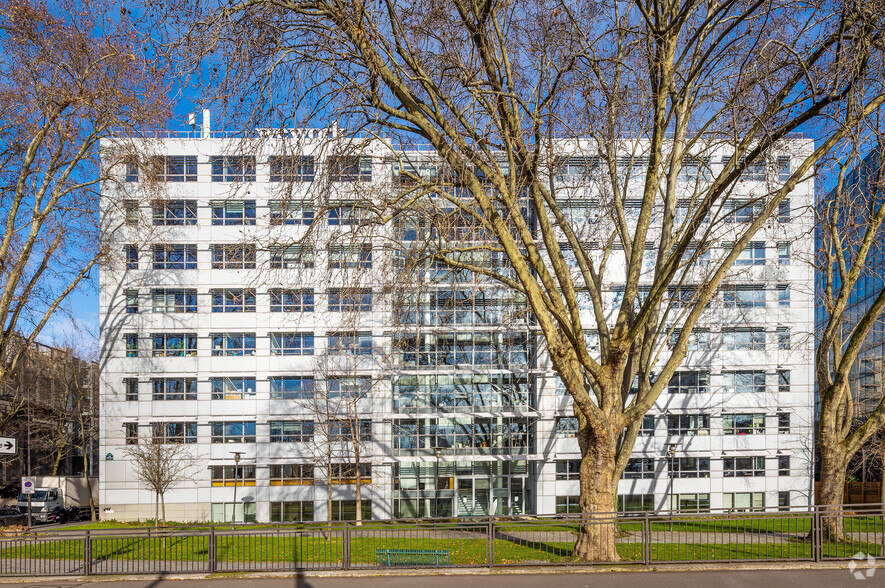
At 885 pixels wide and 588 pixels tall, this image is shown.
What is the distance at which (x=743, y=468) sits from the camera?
32.3 metres

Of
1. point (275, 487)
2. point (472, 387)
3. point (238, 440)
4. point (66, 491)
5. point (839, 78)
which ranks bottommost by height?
point (66, 491)

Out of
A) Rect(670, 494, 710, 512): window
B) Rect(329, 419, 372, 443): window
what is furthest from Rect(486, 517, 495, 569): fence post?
Rect(670, 494, 710, 512): window

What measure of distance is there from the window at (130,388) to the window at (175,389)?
1.04 m

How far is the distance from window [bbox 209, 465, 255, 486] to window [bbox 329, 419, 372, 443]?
207 inches

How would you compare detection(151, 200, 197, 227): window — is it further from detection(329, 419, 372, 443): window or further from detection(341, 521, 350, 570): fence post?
detection(341, 521, 350, 570): fence post

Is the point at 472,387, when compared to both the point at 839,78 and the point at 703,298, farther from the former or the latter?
the point at 839,78

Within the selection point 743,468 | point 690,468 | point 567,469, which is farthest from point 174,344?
point 743,468

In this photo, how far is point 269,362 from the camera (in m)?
31.8

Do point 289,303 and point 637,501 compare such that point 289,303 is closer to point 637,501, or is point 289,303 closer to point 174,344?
point 174,344

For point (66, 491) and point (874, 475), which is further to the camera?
point (66, 491)

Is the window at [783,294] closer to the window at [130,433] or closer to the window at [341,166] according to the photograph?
the window at [341,166]

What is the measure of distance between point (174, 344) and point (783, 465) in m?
33.3

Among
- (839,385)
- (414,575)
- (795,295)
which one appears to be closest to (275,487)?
(414,575)

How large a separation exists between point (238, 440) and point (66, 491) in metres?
26.6
